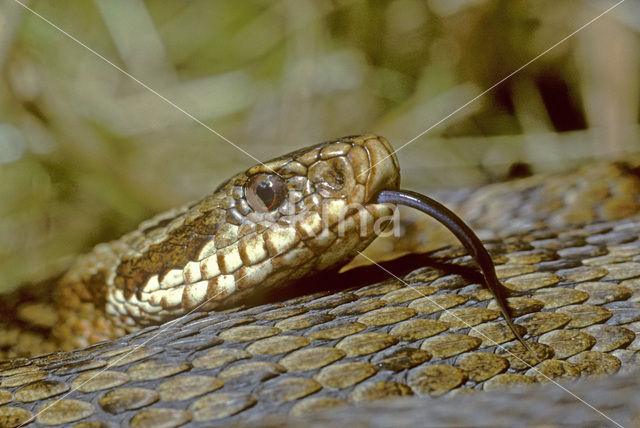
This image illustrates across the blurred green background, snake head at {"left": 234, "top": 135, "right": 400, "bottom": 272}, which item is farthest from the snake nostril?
the blurred green background

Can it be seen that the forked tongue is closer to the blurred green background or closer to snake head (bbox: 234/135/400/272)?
snake head (bbox: 234/135/400/272)

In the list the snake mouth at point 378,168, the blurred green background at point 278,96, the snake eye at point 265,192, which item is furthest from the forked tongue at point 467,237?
the blurred green background at point 278,96

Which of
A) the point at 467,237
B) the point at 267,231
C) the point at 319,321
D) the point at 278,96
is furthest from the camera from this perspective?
the point at 278,96

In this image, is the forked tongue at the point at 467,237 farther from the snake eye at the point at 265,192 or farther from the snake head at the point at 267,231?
the snake eye at the point at 265,192

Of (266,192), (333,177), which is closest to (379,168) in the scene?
(333,177)

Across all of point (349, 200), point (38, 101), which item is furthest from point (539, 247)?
point (38, 101)

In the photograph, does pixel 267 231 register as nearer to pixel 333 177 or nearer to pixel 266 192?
pixel 266 192
